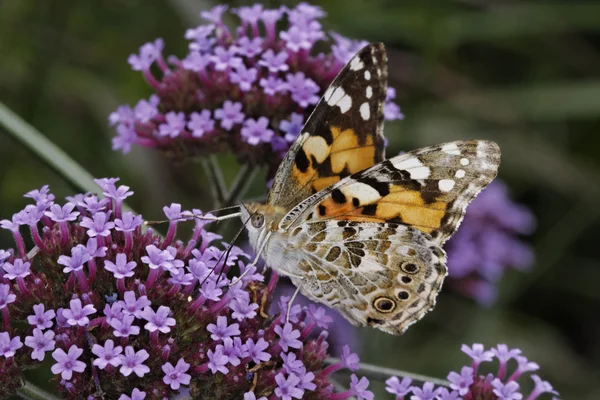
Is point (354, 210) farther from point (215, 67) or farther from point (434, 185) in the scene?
A: point (215, 67)

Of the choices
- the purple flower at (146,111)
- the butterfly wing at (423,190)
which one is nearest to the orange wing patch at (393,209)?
the butterfly wing at (423,190)

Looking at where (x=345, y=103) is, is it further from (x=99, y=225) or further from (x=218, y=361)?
(x=218, y=361)

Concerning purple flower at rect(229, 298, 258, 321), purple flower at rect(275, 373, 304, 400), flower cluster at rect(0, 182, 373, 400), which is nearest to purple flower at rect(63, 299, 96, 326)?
flower cluster at rect(0, 182, 373, 400)

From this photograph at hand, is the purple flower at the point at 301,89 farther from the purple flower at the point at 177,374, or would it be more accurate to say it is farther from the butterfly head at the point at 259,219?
the purple flower at the point at 177,374

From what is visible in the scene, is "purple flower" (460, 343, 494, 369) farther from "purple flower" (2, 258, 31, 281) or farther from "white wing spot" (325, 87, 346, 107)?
"purple flower" (2, 258, 31, 281)

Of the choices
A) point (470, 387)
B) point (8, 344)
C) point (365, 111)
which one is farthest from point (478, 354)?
point (8, 344)

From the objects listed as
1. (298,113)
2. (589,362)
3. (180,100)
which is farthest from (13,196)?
(589,362)
